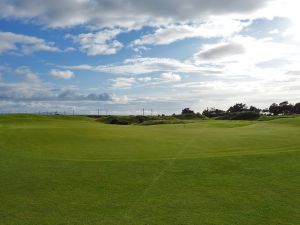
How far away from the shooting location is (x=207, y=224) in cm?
939

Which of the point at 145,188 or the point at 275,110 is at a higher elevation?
the point at 275,110

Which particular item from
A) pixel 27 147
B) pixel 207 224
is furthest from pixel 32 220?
pixel 27 147

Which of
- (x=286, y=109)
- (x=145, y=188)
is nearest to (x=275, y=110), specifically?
(x=286, y=109)

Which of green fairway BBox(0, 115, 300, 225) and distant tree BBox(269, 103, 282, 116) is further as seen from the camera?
distant tree BBox(269, 103, 282, 116)

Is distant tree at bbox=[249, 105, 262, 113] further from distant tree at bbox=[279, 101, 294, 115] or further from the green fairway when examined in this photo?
the green fairway

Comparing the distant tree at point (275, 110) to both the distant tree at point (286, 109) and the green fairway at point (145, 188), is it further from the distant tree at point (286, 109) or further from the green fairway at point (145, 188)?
the green fairway at point (145, 188)

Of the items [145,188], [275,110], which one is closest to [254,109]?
[275,110]

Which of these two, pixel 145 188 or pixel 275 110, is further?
pixel 275 110

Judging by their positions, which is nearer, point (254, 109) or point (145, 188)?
point (145, 188)

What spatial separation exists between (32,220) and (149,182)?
5.11m

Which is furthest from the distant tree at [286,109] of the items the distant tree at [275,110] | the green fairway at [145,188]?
the green fairway at [145,188]

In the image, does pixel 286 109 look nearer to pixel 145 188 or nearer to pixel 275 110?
pixel 275 110

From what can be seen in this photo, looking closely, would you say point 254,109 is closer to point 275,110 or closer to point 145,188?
point 275,110

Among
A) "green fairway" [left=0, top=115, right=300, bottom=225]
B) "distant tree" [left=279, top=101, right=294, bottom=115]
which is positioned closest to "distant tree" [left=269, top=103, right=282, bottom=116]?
"distant tree" [left=279, top=101, right=294, bottom=115]
